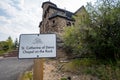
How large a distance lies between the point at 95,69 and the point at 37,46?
19.2 feet

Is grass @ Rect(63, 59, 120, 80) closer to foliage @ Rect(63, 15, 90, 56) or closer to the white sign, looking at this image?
foliage @ Rect(63, 15, 90, 56)

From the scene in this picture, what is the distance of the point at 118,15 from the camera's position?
10.1 meters

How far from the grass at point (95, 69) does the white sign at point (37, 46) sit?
4.91 metres

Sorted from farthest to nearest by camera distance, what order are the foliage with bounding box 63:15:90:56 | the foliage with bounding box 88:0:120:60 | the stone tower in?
1. the stone tower
2. the foliage with bounding box 63:15:90:56
3. the foliage with bounding box 88:0:120:60

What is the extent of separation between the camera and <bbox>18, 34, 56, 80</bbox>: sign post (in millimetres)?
3562

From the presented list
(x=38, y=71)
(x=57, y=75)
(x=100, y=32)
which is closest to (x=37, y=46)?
(x=38, y=71)

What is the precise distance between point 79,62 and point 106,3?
3693 millimetres

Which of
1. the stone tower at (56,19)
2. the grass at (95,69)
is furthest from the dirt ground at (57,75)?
the stone tower at (56,19)

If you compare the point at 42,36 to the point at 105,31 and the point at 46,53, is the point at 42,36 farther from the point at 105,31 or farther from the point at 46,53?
the point at 105,31

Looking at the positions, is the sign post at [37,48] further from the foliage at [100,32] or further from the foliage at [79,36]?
the foliage at [79,36]

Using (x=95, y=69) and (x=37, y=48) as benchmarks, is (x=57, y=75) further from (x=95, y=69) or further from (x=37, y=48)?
(x=37, y=48)

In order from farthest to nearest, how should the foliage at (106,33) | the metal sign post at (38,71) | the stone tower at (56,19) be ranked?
the stone tower at (56,19)
the foliage at (106,33)
the metal sign post at (38,71)

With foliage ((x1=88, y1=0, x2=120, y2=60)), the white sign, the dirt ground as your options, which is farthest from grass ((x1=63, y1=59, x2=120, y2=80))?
the white sign

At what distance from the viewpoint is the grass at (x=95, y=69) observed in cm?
808
